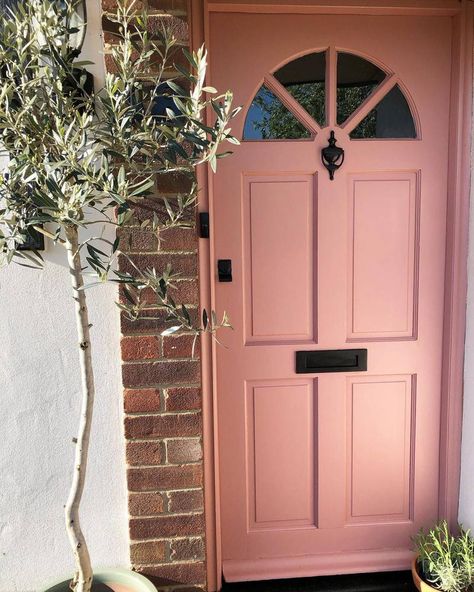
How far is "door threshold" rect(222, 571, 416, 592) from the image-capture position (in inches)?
95.0

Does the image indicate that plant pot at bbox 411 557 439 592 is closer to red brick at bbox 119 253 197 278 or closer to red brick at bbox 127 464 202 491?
red brick at bbox 127 464 202 491

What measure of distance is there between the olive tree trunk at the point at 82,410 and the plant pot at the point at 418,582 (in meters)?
1.40

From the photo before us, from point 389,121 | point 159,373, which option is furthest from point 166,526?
point 389,121

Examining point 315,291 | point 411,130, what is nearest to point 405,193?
point 411,130

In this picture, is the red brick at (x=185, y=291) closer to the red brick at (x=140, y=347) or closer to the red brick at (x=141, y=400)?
the red brick at (x=140, y=347)

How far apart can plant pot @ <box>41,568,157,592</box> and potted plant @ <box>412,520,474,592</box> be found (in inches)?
46.3

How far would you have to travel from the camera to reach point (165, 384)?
2.09m

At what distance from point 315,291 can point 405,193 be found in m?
0.60

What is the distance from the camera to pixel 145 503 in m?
2.12

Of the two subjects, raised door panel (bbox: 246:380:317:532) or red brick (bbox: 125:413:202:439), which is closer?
red brick (bbox: 125:413:202:439)

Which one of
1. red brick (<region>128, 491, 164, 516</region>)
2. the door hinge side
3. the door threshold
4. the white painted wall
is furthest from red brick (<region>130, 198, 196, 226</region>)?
the door threshold

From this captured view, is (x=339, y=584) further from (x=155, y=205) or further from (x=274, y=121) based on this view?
(x=274, y=121)

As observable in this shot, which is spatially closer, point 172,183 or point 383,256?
point 172,183

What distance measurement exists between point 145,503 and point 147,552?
210 mm
